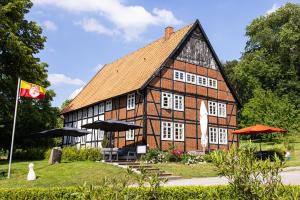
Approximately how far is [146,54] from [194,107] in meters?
6.70

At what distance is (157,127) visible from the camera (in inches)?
1047

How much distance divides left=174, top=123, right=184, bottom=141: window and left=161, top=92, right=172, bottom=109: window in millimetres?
1498

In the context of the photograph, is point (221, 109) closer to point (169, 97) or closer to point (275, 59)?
point (169, 97)

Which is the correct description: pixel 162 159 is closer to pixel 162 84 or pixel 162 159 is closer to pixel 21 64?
pixel 162 84

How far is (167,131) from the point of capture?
27.2 meters

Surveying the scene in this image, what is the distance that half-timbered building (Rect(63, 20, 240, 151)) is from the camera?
26.8 metres

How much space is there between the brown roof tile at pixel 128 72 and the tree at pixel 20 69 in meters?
4.14

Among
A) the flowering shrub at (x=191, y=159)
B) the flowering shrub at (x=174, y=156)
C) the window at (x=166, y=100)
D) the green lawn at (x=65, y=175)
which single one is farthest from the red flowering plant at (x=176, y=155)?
the green lawn at (x=65, y=175)

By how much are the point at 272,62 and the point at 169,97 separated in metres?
28.0

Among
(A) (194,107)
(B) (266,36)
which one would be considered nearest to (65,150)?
(A) (194,107)

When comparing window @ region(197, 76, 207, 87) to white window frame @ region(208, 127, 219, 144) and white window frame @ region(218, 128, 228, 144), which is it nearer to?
white window frame @ region(208, 127, 219, 144)

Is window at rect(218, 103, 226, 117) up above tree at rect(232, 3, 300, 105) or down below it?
below

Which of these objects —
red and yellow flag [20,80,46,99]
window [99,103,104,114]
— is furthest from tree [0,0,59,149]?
red and yellow flag [20,80,46,99]

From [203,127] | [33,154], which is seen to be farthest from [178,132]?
[33,154]
